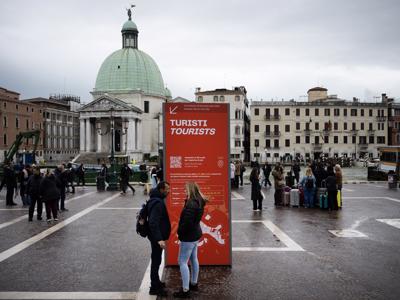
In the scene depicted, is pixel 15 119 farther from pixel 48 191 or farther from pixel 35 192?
pixel 48 191

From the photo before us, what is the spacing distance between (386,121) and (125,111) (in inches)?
1890

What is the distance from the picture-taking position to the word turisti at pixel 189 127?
8.30m

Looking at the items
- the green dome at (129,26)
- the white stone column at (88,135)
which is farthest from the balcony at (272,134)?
the green dome at (129,26)

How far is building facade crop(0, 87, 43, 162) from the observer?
74.8 m

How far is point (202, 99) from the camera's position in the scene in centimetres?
7288

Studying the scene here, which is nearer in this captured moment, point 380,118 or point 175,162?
point 175,162

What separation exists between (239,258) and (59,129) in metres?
92.2

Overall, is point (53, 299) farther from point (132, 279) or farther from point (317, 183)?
point (317, 183)

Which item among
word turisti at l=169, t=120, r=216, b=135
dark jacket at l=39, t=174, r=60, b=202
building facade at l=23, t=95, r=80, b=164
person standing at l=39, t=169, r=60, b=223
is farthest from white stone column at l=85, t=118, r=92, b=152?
word turisti at l=169, t=120, r=216, b=135

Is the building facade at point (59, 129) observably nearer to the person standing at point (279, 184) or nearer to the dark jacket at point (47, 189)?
the person standing at point (279, 184)

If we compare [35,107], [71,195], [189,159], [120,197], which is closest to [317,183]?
[120,197]

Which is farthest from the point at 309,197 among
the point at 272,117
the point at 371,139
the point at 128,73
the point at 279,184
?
the point at 128,73

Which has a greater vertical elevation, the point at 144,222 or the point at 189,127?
the point at 189,127

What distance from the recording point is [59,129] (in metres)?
94.9
